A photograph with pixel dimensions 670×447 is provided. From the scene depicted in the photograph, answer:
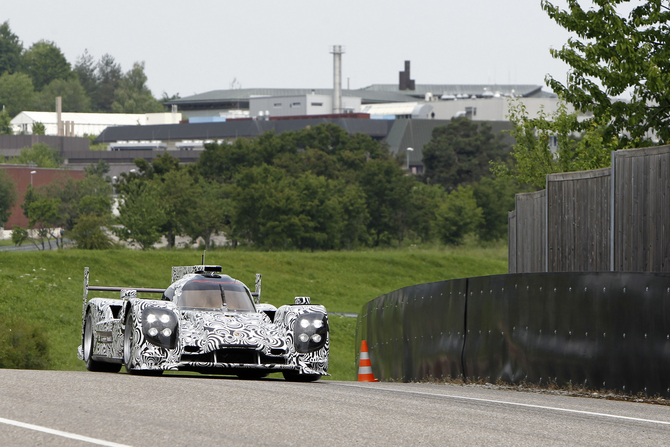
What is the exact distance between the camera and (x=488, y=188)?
278 feet

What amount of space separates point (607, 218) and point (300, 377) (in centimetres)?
453

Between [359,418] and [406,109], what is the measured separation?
A: 155 metres

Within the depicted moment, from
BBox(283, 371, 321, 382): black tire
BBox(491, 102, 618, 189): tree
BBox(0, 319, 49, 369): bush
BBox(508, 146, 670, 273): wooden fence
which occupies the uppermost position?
BBox(491, 102, 618, 189): tree

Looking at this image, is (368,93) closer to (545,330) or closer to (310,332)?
(310,332)

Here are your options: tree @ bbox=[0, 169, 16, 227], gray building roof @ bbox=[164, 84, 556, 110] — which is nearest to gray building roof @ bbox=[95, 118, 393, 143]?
gray building roof @ bbox=[164, 84, 556, 110]

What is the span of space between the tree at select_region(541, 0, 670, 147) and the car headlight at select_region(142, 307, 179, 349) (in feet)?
26.8

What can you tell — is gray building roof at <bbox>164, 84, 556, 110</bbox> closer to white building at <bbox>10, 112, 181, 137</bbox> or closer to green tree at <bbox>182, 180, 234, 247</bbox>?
white building at <bbox>10, 112, 181, 137</bbox>

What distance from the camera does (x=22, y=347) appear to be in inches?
907

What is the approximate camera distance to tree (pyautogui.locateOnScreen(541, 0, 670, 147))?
1523 cm

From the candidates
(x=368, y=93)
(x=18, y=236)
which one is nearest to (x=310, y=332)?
(x=18, y=236)

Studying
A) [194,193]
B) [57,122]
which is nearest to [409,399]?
[194,193]

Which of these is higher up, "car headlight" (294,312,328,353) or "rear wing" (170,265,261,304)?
"rear wing" (170,265,261,304)

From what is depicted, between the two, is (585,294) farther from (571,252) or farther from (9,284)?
(9,284)

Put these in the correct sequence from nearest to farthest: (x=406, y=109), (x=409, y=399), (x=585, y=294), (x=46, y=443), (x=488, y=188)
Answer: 1. (x=46, y=443)
2. (x=409, y=399)
3. (x=585, y=294)
4. (x=488, y=188)
5. (x=406, y=109)
